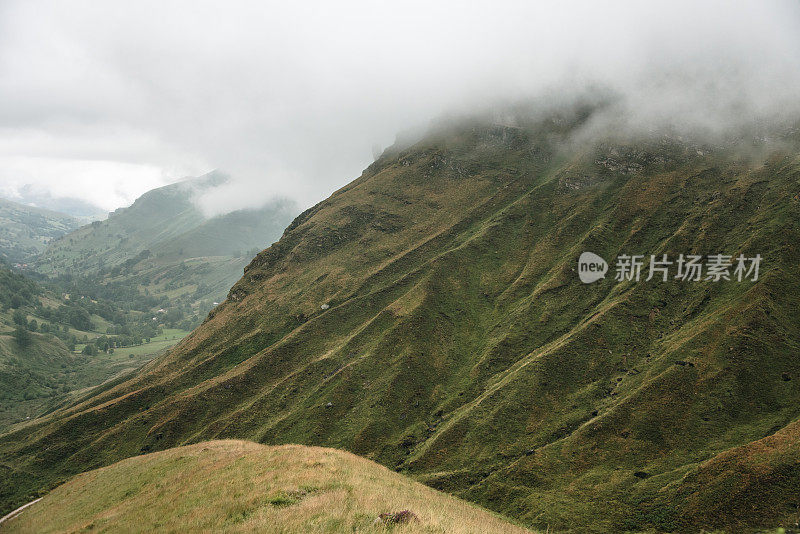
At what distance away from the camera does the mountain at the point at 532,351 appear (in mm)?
61344

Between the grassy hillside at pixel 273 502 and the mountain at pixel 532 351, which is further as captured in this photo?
the mountain at pixel 532 351

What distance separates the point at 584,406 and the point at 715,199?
81.4 meters

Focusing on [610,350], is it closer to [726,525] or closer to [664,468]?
[664,468]

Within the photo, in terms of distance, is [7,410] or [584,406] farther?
[7,410]

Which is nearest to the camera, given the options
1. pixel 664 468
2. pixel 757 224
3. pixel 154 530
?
pixel 154 530

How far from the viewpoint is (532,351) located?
9750 cm

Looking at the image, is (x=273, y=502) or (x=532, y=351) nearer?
(x=273, y=502)

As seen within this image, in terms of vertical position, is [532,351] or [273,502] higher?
[273,502]

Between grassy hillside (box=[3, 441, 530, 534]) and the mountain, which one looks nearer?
grassy hillside (box=[3, 441, 530, 534])

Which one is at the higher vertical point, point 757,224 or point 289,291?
point 289,291

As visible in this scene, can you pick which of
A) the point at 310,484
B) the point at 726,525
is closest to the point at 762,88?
the point at 726,525

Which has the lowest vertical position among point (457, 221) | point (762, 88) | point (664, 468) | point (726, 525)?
point (664, 468)

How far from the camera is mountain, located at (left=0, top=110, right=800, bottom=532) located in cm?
6134

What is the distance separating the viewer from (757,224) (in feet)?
Answer: 322
